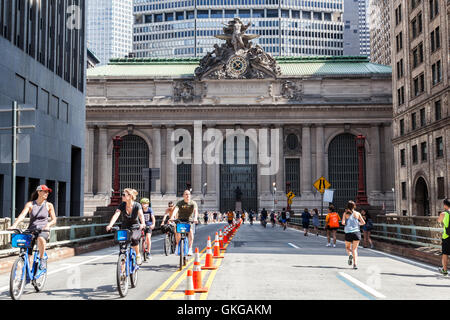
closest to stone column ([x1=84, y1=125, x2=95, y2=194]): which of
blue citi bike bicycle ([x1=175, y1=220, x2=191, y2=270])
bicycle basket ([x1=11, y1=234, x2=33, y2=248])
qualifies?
blue citi bike bicycle ([x1=175, y1=220, x2=191, y2=270])

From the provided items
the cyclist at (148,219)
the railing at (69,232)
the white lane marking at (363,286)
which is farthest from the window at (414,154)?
the white lane marking at (363,286)

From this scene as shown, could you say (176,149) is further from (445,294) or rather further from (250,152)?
(445,294)

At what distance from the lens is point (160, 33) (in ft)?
548

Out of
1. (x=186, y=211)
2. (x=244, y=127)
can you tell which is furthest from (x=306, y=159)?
(x=186, y=211)

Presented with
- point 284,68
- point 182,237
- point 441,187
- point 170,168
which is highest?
point 284,68

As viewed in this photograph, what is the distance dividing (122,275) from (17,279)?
6.07 ft

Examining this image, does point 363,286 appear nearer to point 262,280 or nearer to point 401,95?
point 262,280

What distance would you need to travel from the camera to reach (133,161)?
262 ft

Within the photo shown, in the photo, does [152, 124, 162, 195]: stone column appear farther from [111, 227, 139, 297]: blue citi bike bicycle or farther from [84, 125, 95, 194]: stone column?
[111, 227, 139, 297]: blue citi bike bicycle

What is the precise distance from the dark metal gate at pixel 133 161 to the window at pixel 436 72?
4541cm

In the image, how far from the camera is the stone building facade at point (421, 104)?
42.6 metres

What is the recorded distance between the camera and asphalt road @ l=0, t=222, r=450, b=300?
10.5 m

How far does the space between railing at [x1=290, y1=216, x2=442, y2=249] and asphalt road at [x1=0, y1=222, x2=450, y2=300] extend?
1.36m

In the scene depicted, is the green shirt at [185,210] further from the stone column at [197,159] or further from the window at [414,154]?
the stone column at [197,159]
